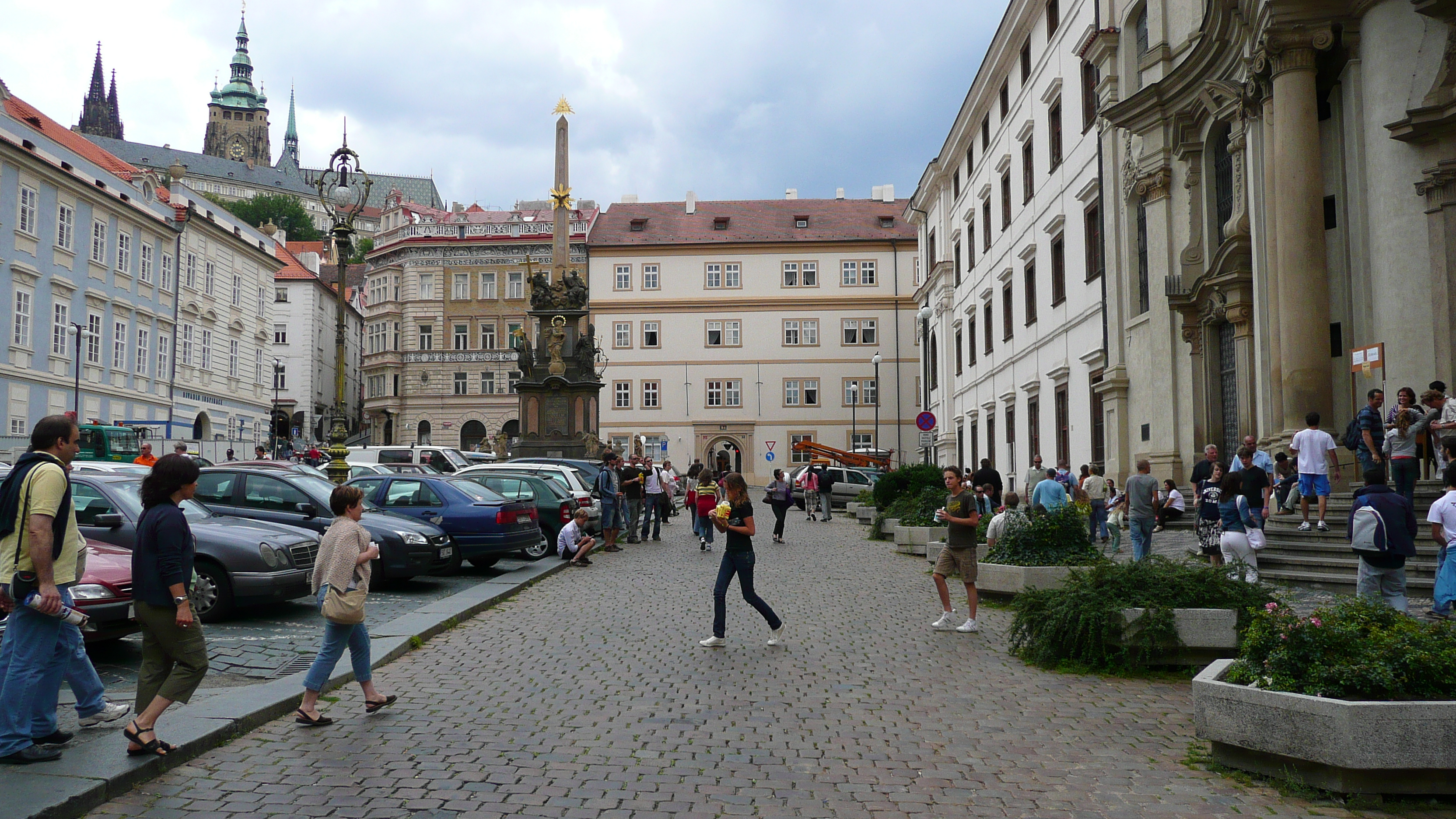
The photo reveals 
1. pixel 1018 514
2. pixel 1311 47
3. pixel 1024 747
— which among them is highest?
pixel 1311 47

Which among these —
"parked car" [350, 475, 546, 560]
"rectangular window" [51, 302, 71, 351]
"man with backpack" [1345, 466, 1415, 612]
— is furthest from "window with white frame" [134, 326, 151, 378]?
"man with backpack" [1345, 466, 1415, 612]

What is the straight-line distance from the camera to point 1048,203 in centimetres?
3031

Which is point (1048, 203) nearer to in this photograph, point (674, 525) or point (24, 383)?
point (674, 525)

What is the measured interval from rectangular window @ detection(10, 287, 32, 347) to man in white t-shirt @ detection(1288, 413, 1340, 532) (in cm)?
4144

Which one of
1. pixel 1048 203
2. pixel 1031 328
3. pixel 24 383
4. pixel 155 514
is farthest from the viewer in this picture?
pixel 24 383

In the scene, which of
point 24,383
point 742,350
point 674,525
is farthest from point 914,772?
point 742,350

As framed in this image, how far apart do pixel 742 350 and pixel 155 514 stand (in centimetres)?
6316

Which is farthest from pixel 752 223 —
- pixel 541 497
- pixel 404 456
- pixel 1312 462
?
pixel 1312 462

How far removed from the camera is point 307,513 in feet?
48.1

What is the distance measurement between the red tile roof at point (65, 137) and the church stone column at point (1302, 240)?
42725 millimetres

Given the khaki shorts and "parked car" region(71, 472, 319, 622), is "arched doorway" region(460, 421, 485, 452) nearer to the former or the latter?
"parked car" region(71, 472, 319, 622)

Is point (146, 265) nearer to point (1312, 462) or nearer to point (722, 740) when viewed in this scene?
point (1312, 462)

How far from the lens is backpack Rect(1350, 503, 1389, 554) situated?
28.9ft

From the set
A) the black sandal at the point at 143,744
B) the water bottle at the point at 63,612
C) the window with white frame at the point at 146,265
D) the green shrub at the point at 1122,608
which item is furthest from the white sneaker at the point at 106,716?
the window with white frame at the point at 146,265
